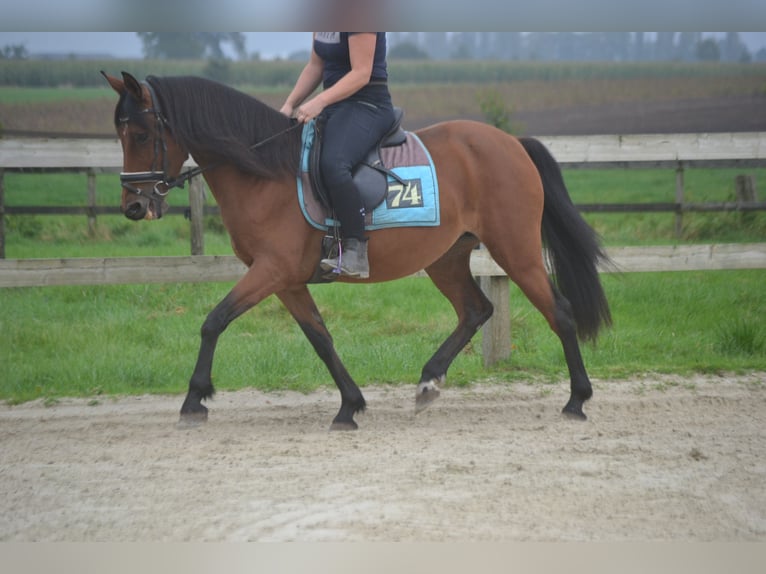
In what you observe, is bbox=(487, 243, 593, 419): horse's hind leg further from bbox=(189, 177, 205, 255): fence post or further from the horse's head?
bbox=(189, 177, 205, 255): fence post

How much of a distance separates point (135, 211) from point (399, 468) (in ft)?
6.38

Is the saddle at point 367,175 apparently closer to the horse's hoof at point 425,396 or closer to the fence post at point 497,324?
the horse's hoof at point 425,396

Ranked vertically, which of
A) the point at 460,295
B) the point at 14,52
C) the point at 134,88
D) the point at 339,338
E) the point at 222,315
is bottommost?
the point at 339,338

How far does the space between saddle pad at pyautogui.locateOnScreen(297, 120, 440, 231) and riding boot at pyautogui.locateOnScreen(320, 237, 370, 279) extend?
0.14 metres

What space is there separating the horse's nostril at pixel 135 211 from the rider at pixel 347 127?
3.22 ft

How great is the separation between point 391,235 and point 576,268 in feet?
4.30

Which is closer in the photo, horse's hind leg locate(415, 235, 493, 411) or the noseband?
the noseband

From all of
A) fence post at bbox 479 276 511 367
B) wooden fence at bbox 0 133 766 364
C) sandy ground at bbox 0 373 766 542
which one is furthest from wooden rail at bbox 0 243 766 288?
sandy ground at bbox 0 373 766 542

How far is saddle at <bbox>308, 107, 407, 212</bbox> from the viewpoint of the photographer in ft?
15.1

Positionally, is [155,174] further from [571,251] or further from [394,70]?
[394,70]

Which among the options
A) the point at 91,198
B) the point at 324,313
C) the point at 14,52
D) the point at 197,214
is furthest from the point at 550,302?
the point at 91,198

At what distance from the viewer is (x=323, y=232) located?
186 inches
